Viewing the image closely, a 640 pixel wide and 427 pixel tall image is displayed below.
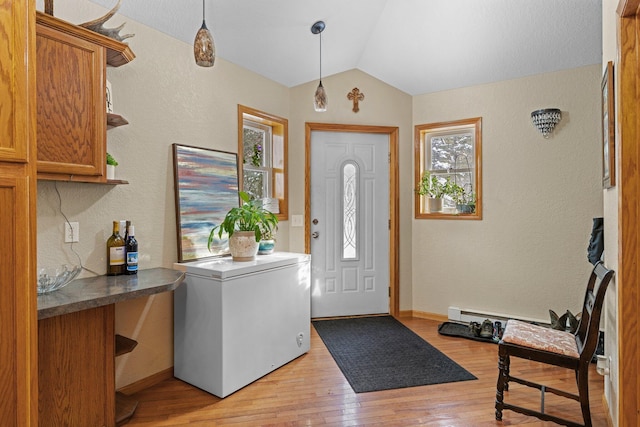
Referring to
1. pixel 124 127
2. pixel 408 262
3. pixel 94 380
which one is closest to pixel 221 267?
pixel 94 380

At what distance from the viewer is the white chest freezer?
2.38 metres

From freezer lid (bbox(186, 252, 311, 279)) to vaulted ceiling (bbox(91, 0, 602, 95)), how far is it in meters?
1.59

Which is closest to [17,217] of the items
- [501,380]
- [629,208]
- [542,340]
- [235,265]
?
[235,265]

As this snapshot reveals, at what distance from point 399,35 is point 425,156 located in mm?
1331

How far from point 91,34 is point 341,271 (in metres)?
3.05

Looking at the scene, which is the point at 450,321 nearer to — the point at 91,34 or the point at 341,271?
the point at 341,271

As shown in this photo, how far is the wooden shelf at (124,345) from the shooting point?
2129 mm

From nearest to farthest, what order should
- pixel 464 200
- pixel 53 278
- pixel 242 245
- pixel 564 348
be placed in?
pixel 53 278
pixel 564 348
pixel 242 245
pixel 464 200

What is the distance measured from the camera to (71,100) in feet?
6.04

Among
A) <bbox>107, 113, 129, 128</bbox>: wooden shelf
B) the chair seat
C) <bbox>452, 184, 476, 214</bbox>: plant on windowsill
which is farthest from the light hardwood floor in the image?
<bbox>107, 113, 129, 128</bbox>: wooden shelf

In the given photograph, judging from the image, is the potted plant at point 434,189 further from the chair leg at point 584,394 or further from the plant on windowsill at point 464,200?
the chair leg at point 584,394

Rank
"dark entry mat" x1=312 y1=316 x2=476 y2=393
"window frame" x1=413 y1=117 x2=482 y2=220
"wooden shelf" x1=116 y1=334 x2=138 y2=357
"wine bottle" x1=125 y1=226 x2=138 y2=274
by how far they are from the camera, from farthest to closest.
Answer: "window frame" x1=413 y1=117 x2=482 y2=220, "dark entry mat" x1=312 y1=316 x2=476 y2=393, "wine bottle" x1=125 y1=226 x2=138 y2=274, "wooden shelf" x1=116 y1=334 x2=138 y2=357

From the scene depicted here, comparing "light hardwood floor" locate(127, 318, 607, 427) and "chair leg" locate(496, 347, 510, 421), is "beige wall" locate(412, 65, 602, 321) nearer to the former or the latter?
"light hardwood floor" locate(127, 318, 607, 427)

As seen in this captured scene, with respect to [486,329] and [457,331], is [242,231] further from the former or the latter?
[486,329]
